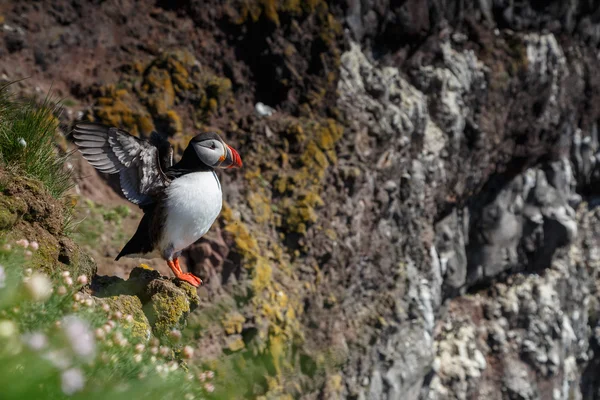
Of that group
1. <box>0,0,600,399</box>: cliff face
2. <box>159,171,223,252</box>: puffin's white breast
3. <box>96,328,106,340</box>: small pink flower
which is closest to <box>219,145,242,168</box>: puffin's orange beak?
<box>159,171,223,252</box>: puffin's white breast

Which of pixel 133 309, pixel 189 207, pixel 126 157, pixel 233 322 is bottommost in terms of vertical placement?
pixel 233 322

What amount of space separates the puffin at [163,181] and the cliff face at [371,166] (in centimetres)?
131

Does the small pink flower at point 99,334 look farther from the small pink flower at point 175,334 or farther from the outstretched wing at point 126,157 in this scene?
the outstretched wing at point 126,157

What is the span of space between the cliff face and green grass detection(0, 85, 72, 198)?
4.50 ft

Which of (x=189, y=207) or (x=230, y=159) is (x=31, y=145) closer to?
(x=189, y=207)

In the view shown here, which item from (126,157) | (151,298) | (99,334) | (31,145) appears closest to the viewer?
(99,334)

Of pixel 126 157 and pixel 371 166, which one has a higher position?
pixel 371 166

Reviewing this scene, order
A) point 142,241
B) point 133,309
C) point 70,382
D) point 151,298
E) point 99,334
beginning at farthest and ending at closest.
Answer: point 142,241, point 151,298, point 133,309, point 99,334, point 70,382

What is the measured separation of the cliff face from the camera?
6.41 metres

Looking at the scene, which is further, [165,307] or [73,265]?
[165,307]

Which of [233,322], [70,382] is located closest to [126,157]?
[70,382]

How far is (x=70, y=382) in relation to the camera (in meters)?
1.04

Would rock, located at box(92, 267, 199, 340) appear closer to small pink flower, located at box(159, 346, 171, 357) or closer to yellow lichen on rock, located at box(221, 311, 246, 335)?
small pink flower, located at box(159, 346, 171, 357)

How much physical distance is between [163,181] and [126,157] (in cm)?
29
